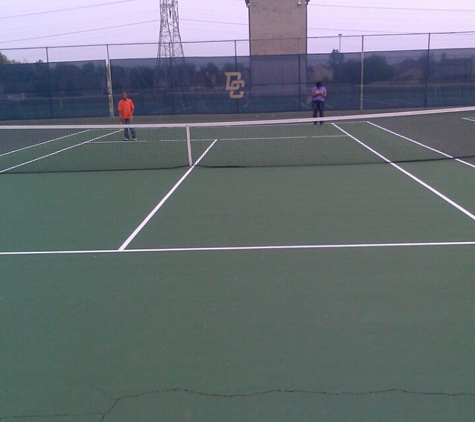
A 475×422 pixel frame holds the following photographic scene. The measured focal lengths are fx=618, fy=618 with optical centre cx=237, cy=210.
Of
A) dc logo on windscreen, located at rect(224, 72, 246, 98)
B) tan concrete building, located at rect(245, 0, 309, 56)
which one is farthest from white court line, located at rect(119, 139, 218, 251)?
tan concrete building, located at rect(245, 0, 309, 56)

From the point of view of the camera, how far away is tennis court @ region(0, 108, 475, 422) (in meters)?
3.78

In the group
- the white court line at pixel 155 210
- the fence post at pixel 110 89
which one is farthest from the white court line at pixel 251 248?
the fence post at pixel 110 89

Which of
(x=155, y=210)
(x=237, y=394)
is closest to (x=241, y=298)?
(x=237, y=394)

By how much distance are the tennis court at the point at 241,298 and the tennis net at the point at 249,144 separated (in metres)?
2.26

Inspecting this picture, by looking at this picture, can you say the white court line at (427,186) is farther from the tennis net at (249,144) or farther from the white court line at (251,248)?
the white court line at (251,248)

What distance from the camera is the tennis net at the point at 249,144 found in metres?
14.1

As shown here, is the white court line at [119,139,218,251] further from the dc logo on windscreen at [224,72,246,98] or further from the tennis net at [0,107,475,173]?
the dc logo on windscreen at [224,72,246,98]

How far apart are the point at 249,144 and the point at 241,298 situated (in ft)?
41.3

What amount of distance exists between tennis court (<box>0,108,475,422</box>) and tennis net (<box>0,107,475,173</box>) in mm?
2256

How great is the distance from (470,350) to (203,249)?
3452 millimetres

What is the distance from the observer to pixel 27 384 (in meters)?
4.01

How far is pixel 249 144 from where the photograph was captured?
698 inches

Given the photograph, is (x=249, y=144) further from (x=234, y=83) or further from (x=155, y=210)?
(x=234, y=83)

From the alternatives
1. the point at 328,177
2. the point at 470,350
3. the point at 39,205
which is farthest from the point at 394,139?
the point at 470,350
